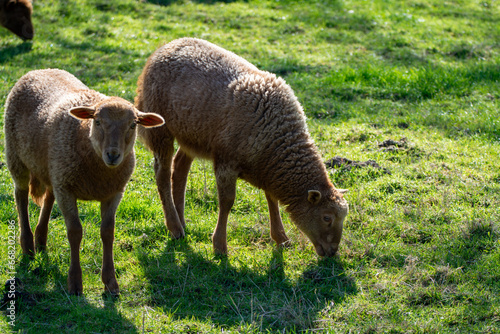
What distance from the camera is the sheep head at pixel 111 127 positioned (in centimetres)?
423

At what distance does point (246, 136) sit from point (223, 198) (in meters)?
0.68

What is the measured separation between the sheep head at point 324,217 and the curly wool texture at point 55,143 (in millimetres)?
1742

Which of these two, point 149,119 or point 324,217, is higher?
point 149,119

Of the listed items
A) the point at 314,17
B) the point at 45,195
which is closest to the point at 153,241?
the point at 45,195

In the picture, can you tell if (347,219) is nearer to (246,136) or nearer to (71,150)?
(246,136)

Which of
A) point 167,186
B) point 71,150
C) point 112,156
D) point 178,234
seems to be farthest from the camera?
point 167,186

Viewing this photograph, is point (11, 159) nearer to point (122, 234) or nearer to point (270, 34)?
point (122, 234)

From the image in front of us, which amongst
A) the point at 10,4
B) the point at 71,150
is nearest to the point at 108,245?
→ the point at 71,150

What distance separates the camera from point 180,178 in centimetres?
617

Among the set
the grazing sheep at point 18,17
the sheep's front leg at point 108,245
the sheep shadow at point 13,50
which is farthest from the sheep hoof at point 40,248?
the grazing sheep at point 18,17

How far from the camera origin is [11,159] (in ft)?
17.0

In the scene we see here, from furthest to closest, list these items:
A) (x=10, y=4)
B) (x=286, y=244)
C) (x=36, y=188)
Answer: (x=10, y=4)
(x=286, y=244)
(x=36, y=188)

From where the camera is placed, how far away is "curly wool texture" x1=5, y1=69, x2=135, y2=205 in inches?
179

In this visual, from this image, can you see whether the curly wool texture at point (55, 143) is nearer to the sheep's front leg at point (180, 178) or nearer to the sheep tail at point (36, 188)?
the sheep tail at point (36, 188)
